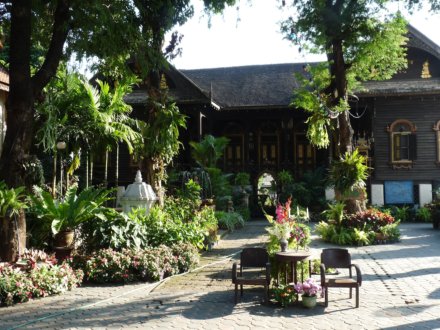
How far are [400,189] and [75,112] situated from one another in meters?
16.7

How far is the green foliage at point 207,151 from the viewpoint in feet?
69.7

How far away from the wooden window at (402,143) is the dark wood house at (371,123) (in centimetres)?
5

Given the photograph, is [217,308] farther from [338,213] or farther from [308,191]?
[308,191]

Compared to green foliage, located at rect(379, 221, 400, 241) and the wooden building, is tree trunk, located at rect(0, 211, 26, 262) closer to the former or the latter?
the wooden building

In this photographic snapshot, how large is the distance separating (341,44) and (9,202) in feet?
40.2

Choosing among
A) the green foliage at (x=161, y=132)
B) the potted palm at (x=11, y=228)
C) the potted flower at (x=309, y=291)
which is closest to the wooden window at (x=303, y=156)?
the green foliage at (x=161, y=132)

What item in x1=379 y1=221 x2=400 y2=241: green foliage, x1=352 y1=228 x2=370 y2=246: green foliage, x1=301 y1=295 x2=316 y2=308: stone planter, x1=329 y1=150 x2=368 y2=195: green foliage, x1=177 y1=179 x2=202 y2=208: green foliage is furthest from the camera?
x1=177 y1=179 x2=202 y2=208: green foliage

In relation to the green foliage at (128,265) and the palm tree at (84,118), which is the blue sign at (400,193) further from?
the green foliage at (128,265)

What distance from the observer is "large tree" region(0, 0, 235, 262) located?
27.2 ft

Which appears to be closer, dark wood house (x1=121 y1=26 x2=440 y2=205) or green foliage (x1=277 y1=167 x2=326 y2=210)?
green foliage (x1=277 y1=167 x2=326 y2=210)

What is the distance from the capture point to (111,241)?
936 centimetres

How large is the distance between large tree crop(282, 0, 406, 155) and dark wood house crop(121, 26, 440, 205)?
236 inches

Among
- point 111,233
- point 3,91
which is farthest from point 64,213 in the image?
point 3,91

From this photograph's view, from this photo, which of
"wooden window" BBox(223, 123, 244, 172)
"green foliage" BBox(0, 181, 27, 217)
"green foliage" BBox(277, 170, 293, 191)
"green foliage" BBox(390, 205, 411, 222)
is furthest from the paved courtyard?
"wooden window" BBox(223, 123, 244, 172)
